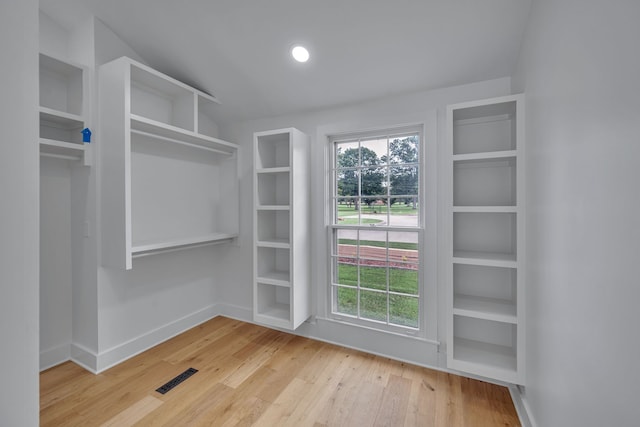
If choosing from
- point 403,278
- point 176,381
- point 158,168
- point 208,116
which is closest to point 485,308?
point 403,278

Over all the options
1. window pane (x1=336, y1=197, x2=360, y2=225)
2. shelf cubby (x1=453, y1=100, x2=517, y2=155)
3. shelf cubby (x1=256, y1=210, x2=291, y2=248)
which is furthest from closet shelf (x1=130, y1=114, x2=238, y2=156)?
shelf cubby (x1=453, y1=100, x2=517, y2=155)

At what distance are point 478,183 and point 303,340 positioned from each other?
208 centimetres

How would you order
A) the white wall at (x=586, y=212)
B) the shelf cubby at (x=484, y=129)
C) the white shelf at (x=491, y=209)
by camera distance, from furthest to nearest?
the shelf cubby at (x=484, y=129), the white shelf at (x=491, y=209), the white wall at (x=586, y=212)

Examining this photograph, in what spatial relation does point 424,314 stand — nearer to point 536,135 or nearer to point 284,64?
point 536,135

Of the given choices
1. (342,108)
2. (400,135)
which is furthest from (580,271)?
(342,108)

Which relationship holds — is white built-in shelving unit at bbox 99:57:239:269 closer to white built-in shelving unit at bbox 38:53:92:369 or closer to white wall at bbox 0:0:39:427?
white built-in shelving unit at bbox 38:53:92:369

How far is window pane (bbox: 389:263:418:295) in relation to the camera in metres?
2.29

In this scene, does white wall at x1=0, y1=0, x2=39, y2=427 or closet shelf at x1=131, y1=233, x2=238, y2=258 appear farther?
closet shelf at x1=131, y1=233, x2=238, y2=258

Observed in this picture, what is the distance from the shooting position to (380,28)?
1791mm

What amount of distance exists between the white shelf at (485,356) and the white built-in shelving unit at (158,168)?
234 cm

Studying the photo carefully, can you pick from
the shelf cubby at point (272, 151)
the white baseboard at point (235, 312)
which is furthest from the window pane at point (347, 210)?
the white baseboard at point (235, 312)

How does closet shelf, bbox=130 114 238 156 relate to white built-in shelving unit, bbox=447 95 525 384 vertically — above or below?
above

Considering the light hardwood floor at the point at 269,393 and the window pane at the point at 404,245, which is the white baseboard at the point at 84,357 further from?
the window pane at the point at 404,245

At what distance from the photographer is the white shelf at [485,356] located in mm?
1714
